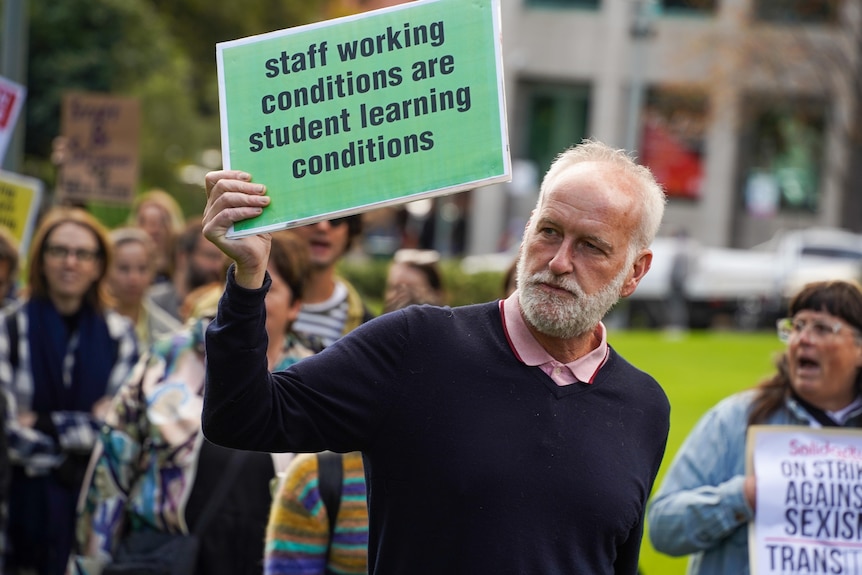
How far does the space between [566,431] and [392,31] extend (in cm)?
97

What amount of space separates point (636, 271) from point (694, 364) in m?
16.5

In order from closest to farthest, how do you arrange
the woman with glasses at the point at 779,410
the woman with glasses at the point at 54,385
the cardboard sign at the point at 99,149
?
the woman with glasses at the point at 779,410 → the woman with glasses at the point at 54,385 → the cardboard sign at the point at 99,149

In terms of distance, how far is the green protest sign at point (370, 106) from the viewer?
3.14 meters

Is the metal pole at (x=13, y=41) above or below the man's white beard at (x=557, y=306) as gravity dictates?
above

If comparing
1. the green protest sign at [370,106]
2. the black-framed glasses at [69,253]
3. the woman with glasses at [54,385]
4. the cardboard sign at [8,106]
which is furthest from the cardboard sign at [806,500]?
the cardboard sign at [8,106]

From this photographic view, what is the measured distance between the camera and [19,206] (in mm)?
7574

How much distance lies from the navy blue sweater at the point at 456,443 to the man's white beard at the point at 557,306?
0.33ft

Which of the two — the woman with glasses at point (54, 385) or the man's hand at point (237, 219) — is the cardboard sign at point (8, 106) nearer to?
the woman with glasses at point (54, 385)

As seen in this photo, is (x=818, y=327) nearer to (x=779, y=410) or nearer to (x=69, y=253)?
(x=779, y=410)

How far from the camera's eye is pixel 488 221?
1750 inches

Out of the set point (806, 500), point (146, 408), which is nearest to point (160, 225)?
point (146, 408)

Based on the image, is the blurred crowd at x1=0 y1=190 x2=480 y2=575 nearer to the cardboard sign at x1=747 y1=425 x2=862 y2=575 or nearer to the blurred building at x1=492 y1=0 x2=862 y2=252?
the cardboard sign at x1=747 y1=425 x2=862 y2=575

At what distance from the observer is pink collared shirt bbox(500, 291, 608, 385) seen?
132 inches

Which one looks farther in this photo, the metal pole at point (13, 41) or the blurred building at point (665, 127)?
the blurred building at point (665, 127)
